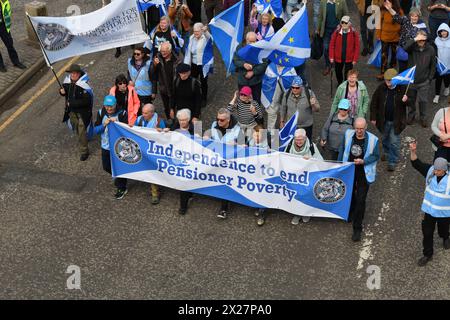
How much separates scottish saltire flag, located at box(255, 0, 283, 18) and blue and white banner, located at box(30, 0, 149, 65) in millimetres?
2324

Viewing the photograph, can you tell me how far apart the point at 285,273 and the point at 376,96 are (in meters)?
3.29

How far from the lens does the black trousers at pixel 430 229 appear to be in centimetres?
847

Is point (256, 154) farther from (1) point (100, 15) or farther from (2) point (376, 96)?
(1) point (100, 15)

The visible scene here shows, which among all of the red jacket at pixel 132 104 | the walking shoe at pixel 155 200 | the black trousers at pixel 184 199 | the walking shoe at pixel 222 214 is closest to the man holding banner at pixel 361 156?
the walking shoe at pixel 222 214

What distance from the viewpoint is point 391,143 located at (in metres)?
10.4

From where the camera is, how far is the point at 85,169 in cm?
1105

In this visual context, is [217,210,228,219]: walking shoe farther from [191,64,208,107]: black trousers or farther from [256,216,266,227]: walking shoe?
[191,64,208,107]: black trousers

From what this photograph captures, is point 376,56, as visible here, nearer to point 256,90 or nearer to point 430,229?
point 256,90

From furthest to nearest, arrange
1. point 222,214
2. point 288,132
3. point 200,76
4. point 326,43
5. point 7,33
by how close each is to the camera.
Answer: point 7,33 < point 326,43 < point 200,76 < point 222,214 < point 288,132

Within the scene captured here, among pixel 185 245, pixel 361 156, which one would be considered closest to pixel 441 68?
pixel 361 156

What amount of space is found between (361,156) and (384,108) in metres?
1.56

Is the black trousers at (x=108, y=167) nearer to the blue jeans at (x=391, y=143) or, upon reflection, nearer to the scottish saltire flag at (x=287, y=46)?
the scottish saltire flag at (x=287, y=46)
